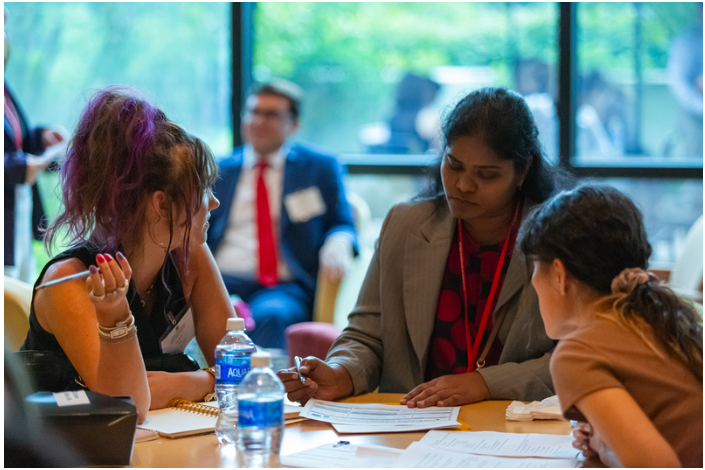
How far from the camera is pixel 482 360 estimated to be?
5.93 ft

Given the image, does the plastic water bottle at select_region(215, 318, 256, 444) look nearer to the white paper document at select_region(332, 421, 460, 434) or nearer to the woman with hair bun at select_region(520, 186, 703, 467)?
the white paper document at select_region(332, 421, 460, 434)

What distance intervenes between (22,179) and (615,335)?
2.77 meters

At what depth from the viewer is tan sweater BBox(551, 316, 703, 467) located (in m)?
1.10

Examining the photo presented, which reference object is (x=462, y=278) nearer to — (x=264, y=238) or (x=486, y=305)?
(x=486, y=305)

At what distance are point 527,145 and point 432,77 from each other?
286cm

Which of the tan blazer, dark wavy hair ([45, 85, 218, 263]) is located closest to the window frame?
the tan blazer

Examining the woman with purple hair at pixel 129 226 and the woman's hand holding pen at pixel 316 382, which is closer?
the woman with purple hair at pixel 129 226

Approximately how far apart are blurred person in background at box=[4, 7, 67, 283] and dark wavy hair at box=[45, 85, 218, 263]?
1634 millimetres

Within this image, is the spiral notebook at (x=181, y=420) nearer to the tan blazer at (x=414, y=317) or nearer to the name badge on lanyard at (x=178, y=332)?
the name badge on lanyard at (x=178, y=332)

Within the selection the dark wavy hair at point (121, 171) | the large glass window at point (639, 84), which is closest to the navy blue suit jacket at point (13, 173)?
the dark wavy hair at point (121, 171)

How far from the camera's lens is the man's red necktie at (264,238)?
392cm

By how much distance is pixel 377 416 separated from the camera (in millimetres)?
1481

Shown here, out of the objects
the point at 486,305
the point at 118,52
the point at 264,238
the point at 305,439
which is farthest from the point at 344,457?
the point at 118,52

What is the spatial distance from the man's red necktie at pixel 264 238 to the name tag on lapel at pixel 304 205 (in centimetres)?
13
